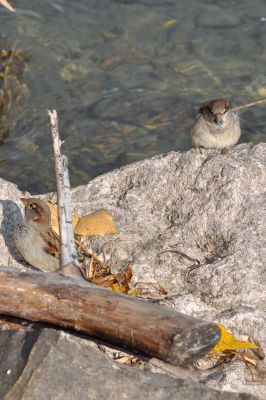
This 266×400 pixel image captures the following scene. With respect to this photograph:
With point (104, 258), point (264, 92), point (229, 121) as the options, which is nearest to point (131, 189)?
point (104, 258)

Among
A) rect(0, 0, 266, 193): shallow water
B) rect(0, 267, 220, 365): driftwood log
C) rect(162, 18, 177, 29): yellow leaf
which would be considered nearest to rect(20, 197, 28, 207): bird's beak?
rect(0, 267, 220, 365): driftwood log

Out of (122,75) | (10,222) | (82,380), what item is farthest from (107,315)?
(122,75)

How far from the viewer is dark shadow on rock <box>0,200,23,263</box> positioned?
5887 mm

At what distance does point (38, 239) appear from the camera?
5574 millimetres

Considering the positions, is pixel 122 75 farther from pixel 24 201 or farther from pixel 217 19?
pixel 24 201

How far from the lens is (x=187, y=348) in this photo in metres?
3.95

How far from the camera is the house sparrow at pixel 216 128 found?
6.78 m

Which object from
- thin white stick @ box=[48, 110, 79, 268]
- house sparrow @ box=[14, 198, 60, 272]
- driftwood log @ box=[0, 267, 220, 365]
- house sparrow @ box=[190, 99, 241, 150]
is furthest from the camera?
house sparrow @ box=[190, 99, 241, 150]

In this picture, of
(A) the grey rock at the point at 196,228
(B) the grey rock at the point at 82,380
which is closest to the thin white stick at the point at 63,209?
(A) the grey rock at the point at 196,228

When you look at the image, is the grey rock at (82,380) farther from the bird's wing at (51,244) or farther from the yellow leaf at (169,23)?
the yellow leaf at (169,23)

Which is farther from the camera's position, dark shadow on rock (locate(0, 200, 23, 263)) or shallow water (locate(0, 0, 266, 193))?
shallow water (locate(0, 0, 266, 193))

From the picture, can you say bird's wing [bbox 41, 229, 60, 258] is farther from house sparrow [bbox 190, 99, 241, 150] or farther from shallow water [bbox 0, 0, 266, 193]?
shallow water [bbox 0, 0, 266, 193]

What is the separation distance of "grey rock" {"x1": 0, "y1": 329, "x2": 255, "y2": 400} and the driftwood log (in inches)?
6.6

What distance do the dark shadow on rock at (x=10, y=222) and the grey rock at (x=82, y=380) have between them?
6.29ft
